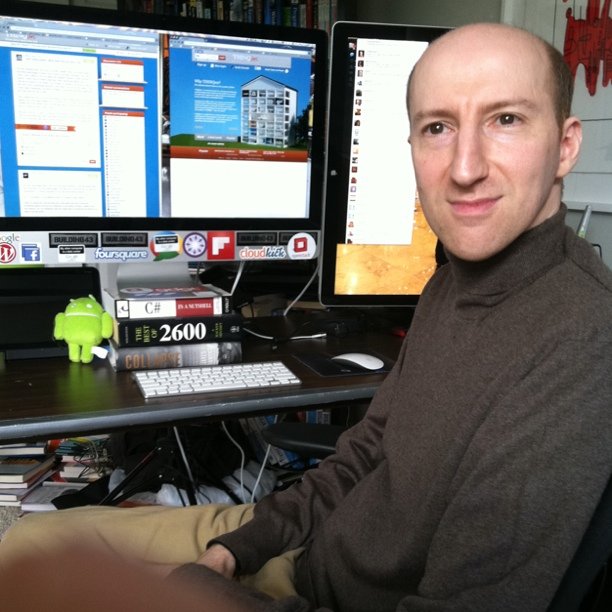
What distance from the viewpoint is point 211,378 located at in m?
1.18

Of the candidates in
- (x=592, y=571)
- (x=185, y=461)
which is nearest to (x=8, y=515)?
(x=185, y=461)

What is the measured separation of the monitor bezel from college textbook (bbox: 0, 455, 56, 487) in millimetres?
675

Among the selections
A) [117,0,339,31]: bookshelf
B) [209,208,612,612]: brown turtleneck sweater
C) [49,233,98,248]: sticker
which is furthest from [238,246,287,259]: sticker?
[117,0,339,31]: bookshelf

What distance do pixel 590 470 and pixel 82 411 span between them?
750 mm

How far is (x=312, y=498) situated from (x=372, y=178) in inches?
31.0

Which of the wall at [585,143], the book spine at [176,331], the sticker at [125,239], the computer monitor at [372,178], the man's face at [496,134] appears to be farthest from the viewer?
the wall at [585,143]

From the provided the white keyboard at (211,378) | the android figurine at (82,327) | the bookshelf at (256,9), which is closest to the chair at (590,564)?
the white keyboard at (211,378)

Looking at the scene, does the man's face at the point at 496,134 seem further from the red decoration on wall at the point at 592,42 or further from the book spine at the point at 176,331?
the red decoration on wall at the point at 592,42

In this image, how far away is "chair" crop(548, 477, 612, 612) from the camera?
58 cm

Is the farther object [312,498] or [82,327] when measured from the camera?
[82,327]

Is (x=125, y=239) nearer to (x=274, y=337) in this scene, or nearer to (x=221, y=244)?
(x=221, y=244)

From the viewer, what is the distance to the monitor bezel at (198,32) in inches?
49.1

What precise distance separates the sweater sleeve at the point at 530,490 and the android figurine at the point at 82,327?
32.8 inches

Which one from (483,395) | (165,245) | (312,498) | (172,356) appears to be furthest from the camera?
(165,245)
